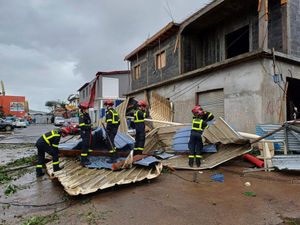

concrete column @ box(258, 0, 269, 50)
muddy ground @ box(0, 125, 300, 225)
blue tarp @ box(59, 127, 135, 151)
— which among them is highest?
concrete column @ box(258, 0, 269, 50)

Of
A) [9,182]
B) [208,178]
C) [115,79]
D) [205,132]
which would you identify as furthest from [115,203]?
[115,79]

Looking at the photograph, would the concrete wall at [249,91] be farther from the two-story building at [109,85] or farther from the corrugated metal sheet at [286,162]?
the two-story building at [109,85]

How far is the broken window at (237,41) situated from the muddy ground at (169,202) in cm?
806

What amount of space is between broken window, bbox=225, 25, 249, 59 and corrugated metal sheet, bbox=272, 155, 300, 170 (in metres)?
7.22

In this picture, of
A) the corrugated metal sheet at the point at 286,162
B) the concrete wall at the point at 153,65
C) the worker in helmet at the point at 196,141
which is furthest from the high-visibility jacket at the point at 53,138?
the concrete wall at the point at 153,65

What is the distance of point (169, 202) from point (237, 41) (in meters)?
10.8

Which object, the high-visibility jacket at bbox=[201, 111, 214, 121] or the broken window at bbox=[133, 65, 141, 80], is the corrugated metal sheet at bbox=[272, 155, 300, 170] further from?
the broken window at bbox=[133, 65, 141, 80]

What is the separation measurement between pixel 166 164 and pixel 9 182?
404 cm

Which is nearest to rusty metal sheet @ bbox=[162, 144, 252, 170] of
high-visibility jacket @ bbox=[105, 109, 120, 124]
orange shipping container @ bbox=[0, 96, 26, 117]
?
high-visibility jacket @ bbox=[105, 109, 120, 124]

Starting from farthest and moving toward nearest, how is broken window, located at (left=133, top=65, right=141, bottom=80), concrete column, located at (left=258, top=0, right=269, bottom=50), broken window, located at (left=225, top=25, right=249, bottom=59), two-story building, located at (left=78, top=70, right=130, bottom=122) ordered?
two-story building, located at (left=78, top=70, right=130, bottom=122) < broken window, located at (left=133, top=65, right=141, bottom=80) < broken window, located at (left=225, top=25, right=249, bottom=59) < concrete column, located at (left=258, top=0, right=269, bottom=50)

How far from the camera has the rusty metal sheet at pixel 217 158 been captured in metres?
6.64

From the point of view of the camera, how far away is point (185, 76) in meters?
12.1

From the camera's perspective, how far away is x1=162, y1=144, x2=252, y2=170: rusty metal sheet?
21.8ft

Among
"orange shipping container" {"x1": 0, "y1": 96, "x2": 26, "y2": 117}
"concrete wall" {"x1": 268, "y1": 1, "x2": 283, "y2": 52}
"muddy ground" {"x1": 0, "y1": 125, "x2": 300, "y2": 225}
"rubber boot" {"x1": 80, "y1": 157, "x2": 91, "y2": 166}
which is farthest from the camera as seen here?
"orange shipping container" {"x1": 0, "y1": 96, "x2": 26, "y2": 117}
